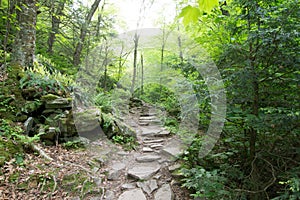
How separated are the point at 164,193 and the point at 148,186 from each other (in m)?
0.31

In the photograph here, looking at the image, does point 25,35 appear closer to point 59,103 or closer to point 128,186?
point 59,103

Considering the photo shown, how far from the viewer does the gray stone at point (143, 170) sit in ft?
10.3

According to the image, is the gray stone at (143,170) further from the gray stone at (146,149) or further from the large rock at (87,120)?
the large rock at (87,120)

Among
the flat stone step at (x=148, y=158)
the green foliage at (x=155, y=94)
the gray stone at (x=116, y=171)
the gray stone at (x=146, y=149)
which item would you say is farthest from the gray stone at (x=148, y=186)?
the green foliage at (x=155, y=94)

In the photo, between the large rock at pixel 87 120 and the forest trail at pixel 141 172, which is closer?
the forest trail at pixel 141 172

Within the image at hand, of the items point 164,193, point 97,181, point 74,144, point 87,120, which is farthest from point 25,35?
point 164,193

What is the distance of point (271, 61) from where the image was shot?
209 cm

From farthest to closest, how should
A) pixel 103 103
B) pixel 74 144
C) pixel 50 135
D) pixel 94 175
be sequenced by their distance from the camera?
1. pixel 103 103
2. pixel 74 144
3. pixel 50 135
4. pixel 94 175

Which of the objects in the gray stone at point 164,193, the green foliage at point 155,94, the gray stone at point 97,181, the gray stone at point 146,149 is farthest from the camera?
the green foliage at point 155,94

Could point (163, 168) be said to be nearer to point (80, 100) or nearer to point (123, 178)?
point (123, 178)

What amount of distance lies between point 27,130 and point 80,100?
1.62 meters

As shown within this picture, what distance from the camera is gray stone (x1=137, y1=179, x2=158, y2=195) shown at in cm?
283

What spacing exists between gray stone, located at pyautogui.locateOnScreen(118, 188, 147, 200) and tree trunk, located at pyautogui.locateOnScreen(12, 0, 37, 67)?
3.77 metres

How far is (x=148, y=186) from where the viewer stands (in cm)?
292
